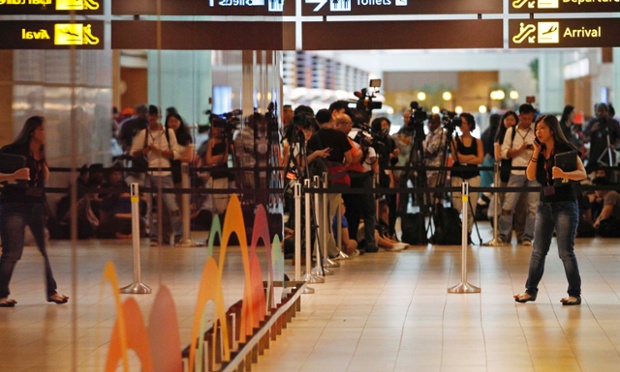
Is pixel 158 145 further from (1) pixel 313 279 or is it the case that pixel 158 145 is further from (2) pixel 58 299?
(1) pixel 313 279

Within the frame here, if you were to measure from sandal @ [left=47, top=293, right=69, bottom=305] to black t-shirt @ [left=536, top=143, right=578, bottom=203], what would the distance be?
269 inches

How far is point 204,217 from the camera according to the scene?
604 cm

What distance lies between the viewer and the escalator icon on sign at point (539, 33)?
13.7 m

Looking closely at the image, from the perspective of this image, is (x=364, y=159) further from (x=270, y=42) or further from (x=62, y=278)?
(x=62, y=278)

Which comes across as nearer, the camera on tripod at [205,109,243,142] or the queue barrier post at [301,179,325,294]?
the camera on tripod at [205,109,243,142]

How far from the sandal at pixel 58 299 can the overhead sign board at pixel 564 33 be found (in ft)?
35.5

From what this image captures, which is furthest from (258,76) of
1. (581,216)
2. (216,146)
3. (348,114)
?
(581,216)

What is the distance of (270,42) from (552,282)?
4481mm

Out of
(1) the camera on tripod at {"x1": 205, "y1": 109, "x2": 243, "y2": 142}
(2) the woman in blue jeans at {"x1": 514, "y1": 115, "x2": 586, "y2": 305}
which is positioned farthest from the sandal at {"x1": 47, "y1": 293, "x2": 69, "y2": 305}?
(2) the woman in blue jeans at {"x1": 514, "y1": 115, "x2": 586, "y2": 305}

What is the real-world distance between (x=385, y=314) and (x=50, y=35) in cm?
644

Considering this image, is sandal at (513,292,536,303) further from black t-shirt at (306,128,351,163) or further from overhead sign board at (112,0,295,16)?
black t-shirt at (306,128,351,163)

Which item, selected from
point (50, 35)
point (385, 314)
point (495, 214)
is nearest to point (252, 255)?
point (385, 314)

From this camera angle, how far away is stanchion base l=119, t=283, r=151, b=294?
4417 millimetres

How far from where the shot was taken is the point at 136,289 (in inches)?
183
